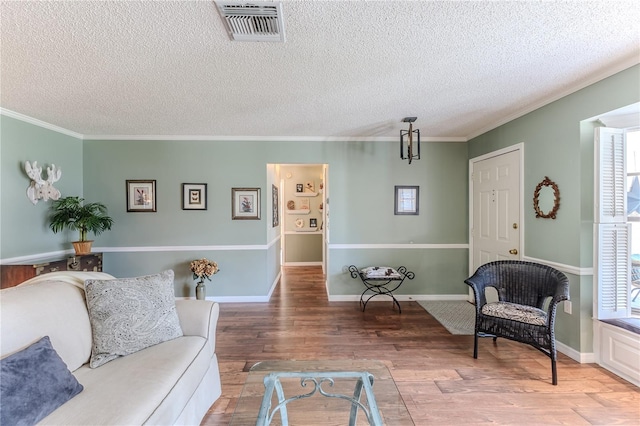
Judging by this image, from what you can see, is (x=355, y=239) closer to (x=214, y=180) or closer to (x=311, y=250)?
(x=214, y=180)

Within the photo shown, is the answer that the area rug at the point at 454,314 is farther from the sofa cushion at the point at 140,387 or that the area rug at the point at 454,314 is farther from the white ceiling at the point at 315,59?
the sofa cushion at the point at 140,387

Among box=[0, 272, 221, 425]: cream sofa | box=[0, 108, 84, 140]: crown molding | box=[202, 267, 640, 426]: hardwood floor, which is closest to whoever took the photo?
box=[0, 272, 221, 425]: cream sofa

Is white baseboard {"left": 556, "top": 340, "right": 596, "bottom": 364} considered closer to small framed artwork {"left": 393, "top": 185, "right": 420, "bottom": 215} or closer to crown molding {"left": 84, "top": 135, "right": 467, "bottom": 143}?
small framed artwork {"left": 393, "top": 185, "right": 420, "bottom": 215}

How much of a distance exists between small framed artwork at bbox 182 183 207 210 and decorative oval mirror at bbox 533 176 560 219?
4.16 m

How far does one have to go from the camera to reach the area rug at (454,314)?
3075 mm

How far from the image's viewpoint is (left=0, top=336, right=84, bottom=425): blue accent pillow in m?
1.05

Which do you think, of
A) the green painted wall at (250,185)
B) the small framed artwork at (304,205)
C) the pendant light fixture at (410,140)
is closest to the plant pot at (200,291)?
the green painted wall at (250,185)

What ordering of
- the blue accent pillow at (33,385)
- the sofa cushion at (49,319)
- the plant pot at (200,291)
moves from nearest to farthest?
1. the blue accent pillow at (33,385)
2. the sofa cushion at (49,319)
3. the plant pot at (200,291)

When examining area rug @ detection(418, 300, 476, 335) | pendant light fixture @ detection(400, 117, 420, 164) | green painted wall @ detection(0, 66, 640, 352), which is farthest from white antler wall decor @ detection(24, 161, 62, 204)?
area rug @ detection(418, 300, 476, 335)

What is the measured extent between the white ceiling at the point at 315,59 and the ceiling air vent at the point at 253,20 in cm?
6

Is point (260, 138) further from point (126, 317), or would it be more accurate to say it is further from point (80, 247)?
point (126, 317)

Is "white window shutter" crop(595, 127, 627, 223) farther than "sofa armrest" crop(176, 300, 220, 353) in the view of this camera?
Yes

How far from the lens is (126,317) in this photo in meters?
1.61

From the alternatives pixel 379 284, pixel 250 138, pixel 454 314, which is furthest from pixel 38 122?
pixel 454 314
